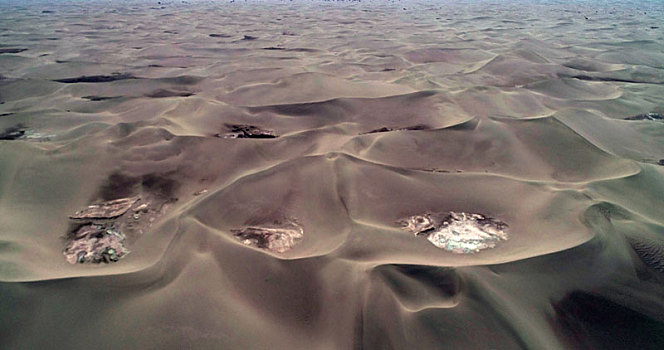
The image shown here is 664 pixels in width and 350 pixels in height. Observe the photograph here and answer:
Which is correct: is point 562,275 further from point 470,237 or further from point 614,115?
point 614,115

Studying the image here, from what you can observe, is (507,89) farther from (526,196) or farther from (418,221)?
(418,221)

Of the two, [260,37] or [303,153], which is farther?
[260,37]

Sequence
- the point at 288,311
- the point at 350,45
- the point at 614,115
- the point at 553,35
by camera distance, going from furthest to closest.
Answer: the point at 553,35
the point at 350,45
the point at 614,115
the point at 288,311

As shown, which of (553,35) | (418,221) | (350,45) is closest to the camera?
(418,221)

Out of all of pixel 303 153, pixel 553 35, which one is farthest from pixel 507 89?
pixel 553 35

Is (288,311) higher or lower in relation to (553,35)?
lower

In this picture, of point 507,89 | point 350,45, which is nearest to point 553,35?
point 350,45
